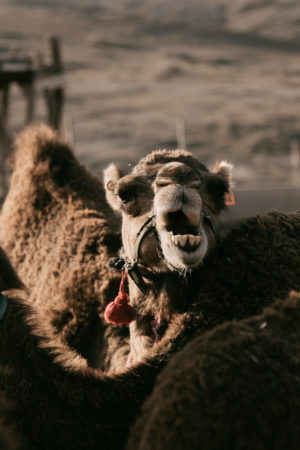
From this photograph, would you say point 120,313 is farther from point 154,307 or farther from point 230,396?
point 230,396

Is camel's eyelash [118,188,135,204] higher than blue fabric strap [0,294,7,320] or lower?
higher

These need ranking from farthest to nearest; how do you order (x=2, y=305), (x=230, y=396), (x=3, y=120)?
(x=3, y=120)
(x=2, y=305)
(x=230, y=396)

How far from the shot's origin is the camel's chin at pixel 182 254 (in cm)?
223

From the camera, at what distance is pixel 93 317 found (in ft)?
10.9

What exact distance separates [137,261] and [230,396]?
1.14 metres

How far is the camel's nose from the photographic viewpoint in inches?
87.7

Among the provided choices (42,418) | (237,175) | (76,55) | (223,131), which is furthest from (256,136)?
(42,418)

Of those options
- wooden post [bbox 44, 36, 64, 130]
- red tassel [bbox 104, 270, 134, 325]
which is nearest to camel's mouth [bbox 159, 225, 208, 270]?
red tassel [bbox 104, 270, 134, 325]

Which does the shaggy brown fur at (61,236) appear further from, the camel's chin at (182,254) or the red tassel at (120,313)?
the camel's chin at (182,254)

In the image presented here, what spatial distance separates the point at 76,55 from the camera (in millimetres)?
41312

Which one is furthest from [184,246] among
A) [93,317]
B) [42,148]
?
[42,148]

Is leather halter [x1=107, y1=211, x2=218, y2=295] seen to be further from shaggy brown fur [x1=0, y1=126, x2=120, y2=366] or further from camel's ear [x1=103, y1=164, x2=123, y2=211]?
shaggy brown fur [x1=0, y1=126, x2=120, y2=366]

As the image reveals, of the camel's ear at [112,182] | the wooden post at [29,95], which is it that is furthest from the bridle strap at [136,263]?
the wooden post at [29,95]

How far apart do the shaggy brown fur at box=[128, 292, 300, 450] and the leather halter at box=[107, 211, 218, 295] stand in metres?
0.85
